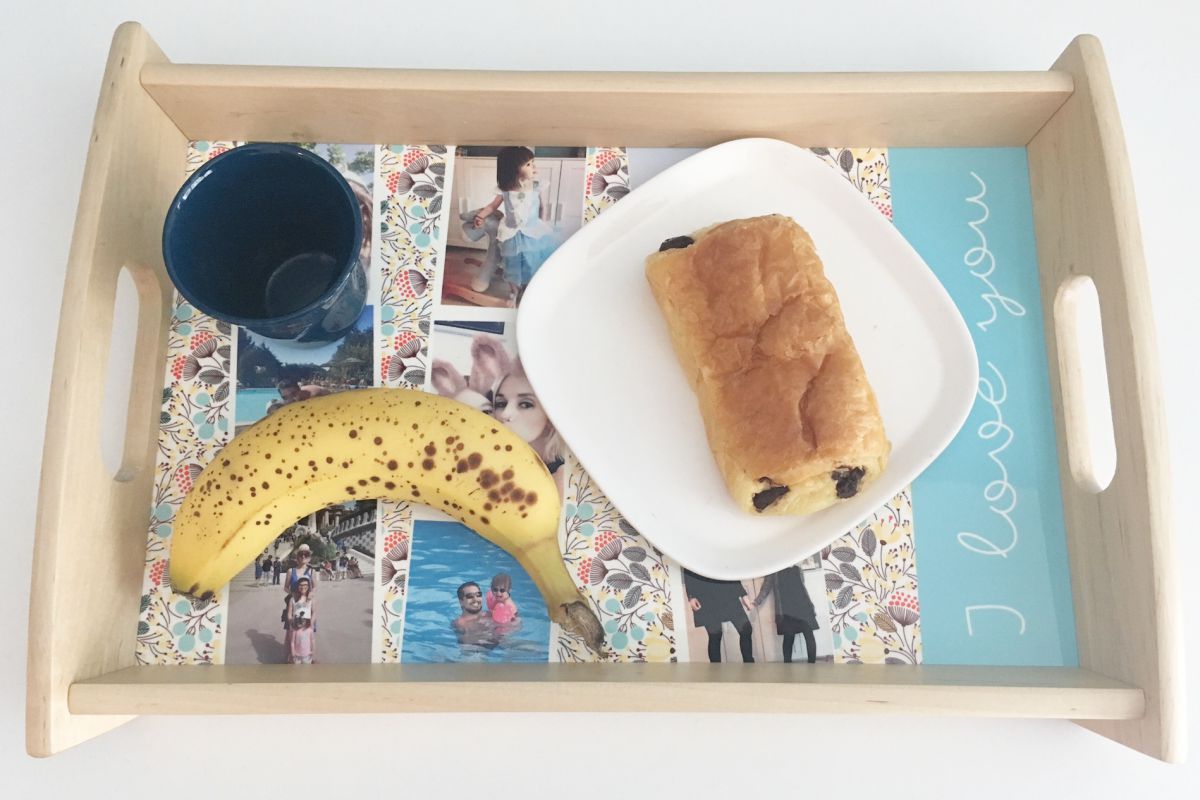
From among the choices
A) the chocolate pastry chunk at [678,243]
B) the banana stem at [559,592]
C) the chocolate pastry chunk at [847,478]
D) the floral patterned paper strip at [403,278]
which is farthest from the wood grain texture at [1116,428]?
the floral patterned paper strip at [403,278]

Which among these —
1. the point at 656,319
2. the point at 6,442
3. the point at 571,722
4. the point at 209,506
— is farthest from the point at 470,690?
the point at 6,442

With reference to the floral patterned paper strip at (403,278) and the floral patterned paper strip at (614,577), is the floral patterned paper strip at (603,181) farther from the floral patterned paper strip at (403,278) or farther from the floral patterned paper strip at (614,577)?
the floral patterned paper strip at (614,577)

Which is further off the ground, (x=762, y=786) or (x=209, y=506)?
(x=209, y=506)

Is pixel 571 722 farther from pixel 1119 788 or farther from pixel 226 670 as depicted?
pixel 1119 788

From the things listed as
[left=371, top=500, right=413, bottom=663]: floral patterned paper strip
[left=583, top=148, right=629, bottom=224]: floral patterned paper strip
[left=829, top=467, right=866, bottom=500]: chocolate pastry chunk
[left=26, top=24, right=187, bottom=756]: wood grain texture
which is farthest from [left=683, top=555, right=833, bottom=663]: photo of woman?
[left=26, top=24, right=187, bottom=756]: wood grain texture

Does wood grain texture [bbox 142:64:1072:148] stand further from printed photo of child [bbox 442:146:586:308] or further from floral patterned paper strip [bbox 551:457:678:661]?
floral patterned paper strip [bbox 551:457:678:661]

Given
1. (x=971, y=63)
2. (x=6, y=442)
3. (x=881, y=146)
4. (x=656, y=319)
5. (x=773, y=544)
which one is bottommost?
(x=773, y=544)

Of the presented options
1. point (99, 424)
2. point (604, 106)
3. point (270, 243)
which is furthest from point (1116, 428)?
point (99, 424)
